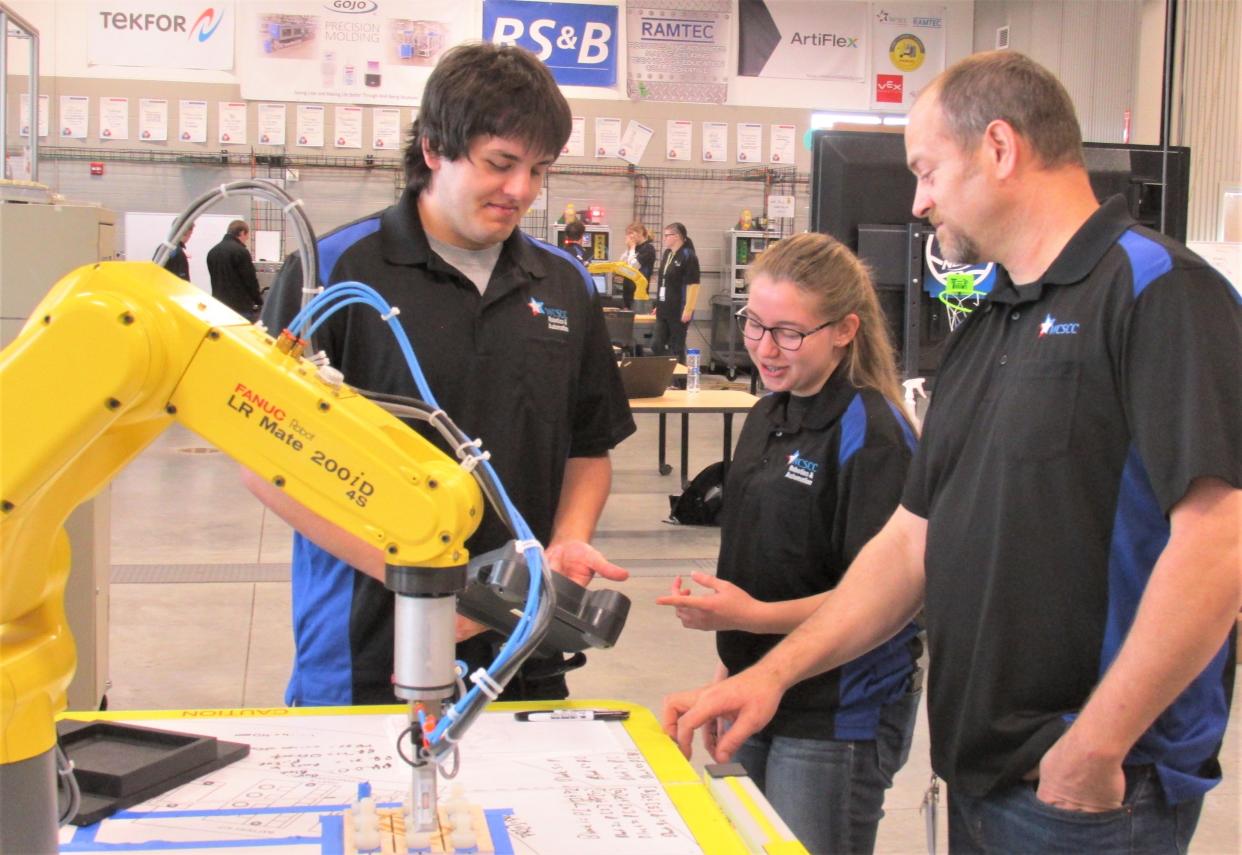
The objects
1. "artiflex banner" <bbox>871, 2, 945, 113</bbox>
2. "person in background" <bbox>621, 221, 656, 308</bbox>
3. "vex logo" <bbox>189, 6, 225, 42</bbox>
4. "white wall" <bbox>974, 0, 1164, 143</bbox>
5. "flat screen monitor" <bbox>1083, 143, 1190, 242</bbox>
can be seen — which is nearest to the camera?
"flat screen monitor" <bbox>1083, 143, 1190, 242</bbox>

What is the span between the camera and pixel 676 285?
34.6ft

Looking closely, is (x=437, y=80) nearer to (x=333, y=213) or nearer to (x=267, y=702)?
(x=267, y=702)

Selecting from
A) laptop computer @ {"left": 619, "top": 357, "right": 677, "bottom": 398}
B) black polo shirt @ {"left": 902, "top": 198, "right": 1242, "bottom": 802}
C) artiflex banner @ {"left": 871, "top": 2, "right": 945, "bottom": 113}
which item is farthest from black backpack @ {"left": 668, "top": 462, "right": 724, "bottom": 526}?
artiflex banner @ {"left": 871, "top": 2, "right": 945, "bottom": 113}

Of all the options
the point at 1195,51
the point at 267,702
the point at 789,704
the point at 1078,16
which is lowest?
the point at 267,702

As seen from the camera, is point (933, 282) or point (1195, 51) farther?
point (1195, 51)

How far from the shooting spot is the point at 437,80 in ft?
5.17

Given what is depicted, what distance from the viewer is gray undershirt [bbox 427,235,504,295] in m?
1.71

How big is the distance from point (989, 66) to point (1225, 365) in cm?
44

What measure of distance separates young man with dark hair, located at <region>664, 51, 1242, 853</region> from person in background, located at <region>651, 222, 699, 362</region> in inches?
354

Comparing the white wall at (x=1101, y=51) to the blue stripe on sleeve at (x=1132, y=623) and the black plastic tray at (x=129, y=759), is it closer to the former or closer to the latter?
the blue stripe on sleeve at (x=1132, y=623)

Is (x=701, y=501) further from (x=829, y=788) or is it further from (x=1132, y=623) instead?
(x=1132, y=623)

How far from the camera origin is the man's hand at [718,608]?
158 cm

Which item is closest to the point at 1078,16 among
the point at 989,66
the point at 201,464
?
the point at 201,464

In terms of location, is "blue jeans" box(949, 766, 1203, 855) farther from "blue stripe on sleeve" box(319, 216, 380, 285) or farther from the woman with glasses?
"blue stripe on sleeve" box(319, 216, 380, 285)
